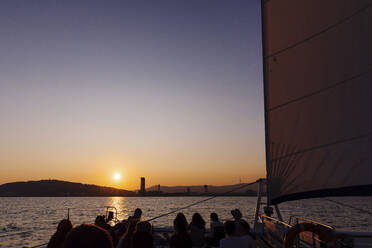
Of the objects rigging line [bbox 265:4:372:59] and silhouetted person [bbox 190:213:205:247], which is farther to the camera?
silhouetted person [bbox 190:213:205:247]

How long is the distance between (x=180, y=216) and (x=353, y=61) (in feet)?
14.9

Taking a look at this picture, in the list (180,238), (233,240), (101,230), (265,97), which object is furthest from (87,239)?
(265,97)

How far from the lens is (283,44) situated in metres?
7.54

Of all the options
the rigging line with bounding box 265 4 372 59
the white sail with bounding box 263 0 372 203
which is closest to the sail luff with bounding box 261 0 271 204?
the white sail with bounding box 263 0 372 203

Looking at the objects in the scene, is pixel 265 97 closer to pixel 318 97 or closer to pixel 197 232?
pixel 318 97

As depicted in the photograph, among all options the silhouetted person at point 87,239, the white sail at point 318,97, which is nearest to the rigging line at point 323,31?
the white sail at point 318,97

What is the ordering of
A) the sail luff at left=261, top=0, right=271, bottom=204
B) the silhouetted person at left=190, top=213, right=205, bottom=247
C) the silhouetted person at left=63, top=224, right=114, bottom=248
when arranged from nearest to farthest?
the silhouetted person at left=63, top=224, right=114, bottom=248
the sail luff at left=261, top=0, right=271, bottom=204
the silhouetted person at left=190, top=213, right=205, bottom=247

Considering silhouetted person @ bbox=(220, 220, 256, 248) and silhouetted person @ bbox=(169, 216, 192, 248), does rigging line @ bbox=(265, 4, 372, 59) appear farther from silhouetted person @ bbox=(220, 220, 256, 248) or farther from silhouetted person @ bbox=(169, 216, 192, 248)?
silhouetted person @ bbox=(169, 216, 192, 248)

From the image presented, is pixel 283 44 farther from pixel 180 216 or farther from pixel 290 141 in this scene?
pixel 180 216

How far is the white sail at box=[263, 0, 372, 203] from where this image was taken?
615cm

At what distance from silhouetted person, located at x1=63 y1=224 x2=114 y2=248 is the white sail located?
5.63 meters

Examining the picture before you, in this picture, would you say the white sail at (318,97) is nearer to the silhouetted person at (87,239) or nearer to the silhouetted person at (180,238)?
the silhouetted person at (180,238)

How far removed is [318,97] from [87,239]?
627 cm

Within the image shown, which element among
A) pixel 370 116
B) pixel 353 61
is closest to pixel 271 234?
pixel 370 116
